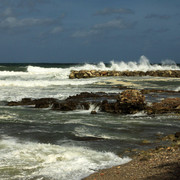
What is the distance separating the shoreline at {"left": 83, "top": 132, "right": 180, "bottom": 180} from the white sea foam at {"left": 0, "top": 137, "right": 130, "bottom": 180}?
1.12 feet

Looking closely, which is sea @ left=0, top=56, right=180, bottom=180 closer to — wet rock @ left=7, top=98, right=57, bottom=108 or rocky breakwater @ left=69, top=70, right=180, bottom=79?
wet rock @ left=7, top=98, right=57, bottom=108

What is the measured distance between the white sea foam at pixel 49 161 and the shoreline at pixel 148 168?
342 mm

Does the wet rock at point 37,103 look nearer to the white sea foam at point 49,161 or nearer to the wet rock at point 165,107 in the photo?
the wet rock at point 165,107

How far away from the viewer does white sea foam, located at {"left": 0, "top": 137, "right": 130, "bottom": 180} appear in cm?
655

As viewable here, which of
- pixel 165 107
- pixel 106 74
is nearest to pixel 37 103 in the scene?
pixel 165 107

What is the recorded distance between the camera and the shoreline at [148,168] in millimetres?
5930

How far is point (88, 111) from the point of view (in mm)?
16203

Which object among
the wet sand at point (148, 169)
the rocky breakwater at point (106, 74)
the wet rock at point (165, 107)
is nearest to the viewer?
the wet sand at point (148, 169)

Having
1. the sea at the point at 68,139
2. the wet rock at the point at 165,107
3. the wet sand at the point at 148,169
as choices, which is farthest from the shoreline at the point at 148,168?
the wet rock at the point at 165,107

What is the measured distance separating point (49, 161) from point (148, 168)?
2.43 metres

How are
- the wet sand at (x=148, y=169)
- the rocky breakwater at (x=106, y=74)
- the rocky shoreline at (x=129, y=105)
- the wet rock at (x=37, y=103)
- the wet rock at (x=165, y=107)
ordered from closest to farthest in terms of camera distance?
the wet sand at (x=148, y=169)
the wet rock at (x=165, y=107)
the rocky shoreline at (x=129, y=105)
the wet rock at (x=37, y=103)
the rocky breakwater at (x=106, y=74)

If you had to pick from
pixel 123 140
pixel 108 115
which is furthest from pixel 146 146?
pixel 108 115

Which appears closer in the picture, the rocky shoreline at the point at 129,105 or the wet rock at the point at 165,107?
the wet rock at the point at 165,107

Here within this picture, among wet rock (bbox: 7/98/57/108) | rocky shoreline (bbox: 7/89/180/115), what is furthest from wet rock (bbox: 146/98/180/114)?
wet rock (bbox: 7/98/57/108)
